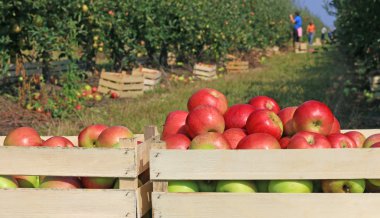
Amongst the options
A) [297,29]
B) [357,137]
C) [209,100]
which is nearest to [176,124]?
[209,100]

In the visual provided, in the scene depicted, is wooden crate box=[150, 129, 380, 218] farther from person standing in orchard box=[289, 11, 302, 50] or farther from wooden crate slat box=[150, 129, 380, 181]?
person standing in orchard box=[289, 11, 302, 50]

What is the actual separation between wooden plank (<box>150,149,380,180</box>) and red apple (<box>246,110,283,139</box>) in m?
0.45

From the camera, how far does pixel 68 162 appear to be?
8.39 feet

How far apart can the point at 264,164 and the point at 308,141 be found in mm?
363

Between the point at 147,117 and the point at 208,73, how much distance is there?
7.21 meters

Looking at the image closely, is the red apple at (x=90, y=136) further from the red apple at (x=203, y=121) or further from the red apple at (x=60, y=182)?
the red apple at (x=203, y=121)

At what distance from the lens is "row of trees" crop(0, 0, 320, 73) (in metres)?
8.53

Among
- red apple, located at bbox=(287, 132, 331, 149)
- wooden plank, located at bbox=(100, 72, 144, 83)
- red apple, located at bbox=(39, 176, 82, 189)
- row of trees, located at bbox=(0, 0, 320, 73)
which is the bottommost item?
wooden plank, located at bbox=(100, 72, 144, 83)

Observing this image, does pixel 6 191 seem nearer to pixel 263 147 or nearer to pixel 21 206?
pixel 21 206

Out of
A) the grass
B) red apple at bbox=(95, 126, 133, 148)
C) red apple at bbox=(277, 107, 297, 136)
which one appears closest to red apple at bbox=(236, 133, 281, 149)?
red apple at bbox=(277, 107, 297, 136)

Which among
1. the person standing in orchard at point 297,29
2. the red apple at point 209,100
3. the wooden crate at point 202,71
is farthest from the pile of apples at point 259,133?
the person standing in orchard at point 297,29

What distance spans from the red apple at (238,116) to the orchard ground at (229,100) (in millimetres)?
3848

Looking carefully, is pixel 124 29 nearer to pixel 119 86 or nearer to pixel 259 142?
pixel 119 86

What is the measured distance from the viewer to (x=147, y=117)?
8.30 metres
